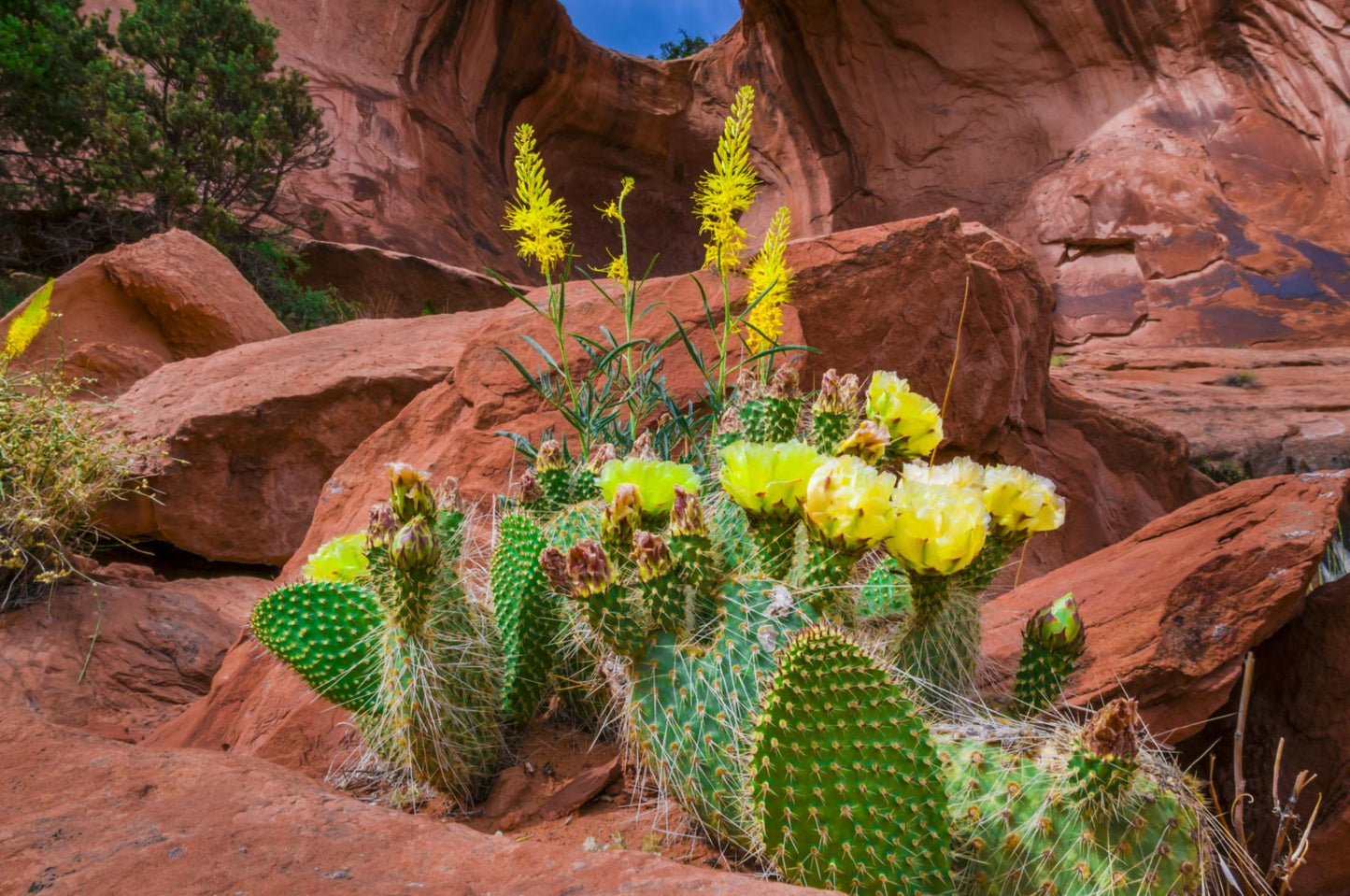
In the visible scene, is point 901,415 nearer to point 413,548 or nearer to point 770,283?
point 770,283

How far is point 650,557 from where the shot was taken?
1256 mm

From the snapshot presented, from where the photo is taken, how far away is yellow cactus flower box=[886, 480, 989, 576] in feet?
3.99

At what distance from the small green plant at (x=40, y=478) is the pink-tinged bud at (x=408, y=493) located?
2284mm

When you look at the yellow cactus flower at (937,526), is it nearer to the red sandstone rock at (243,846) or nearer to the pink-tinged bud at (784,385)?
the red sandstone rock at (243,846)

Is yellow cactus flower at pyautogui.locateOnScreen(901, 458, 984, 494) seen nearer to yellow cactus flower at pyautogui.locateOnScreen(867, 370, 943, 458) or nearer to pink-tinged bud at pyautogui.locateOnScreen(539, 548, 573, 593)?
yellow cactus flower at pyautogui.locateOnScreen(867, 370, 943, 458)

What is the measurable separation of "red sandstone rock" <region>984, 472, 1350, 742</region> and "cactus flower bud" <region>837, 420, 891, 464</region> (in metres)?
0.51

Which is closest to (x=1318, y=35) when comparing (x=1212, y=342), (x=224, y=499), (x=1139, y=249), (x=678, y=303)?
(x=1139, y=249)

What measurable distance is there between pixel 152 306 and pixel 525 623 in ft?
20.7

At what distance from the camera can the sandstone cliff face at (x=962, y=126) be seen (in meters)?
10.6

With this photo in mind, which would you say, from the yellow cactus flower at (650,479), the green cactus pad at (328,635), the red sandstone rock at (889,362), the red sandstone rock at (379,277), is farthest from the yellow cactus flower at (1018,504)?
the red sandstone rock at (379,277)

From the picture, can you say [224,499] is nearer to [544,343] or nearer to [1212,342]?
[544,343]

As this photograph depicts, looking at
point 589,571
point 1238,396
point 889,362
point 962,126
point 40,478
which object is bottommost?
point 589,571

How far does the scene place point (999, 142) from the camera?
12742 mm

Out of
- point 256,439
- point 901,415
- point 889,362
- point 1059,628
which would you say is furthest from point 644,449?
point 256,439
